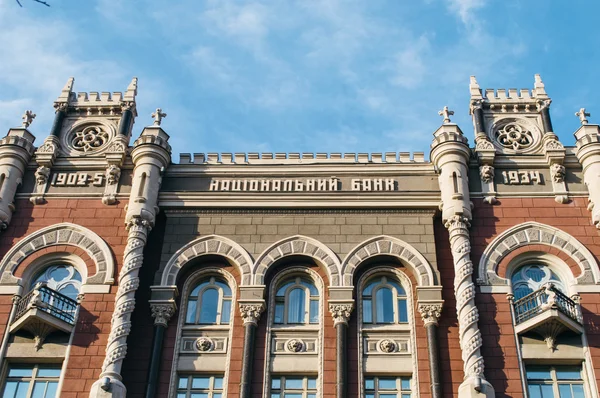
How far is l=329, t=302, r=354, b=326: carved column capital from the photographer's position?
88.5 feet

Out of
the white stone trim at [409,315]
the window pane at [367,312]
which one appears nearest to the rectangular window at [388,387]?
the white stone trim at [409,315]

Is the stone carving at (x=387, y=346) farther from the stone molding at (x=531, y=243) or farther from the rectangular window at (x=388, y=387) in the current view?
the stone molding at (x=531, y=243)

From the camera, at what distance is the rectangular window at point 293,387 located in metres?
25.9

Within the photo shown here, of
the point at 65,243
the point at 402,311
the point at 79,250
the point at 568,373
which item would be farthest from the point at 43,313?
the point at 568,373

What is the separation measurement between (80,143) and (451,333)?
15.4 metres

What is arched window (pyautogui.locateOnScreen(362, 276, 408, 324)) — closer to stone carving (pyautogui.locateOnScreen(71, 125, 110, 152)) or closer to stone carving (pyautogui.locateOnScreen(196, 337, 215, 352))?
stone carving (pyautogui.locateOnScreen(196, 337, 215, 352))

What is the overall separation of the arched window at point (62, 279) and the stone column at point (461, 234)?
1222 centimetres

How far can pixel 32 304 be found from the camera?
26328mm

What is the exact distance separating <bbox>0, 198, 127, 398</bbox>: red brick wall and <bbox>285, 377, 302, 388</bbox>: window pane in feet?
18.3

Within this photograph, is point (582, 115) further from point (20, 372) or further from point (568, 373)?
point (20, 372)

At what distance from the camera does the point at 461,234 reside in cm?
2844

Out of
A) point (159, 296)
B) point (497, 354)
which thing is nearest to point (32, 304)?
point (159, 296)

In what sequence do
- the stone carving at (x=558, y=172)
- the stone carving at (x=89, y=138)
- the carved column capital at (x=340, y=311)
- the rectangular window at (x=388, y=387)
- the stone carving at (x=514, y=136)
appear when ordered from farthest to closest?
1. the stone carving at (x=89, y=138)
2. the stone carving at (x=514, y=136)
3. the stone carving at (x=558, y=172)
4. the carved column capital at (x=340, y=311)
5. the rectangular window at (x=388, y=387)

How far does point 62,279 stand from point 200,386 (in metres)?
6.22
